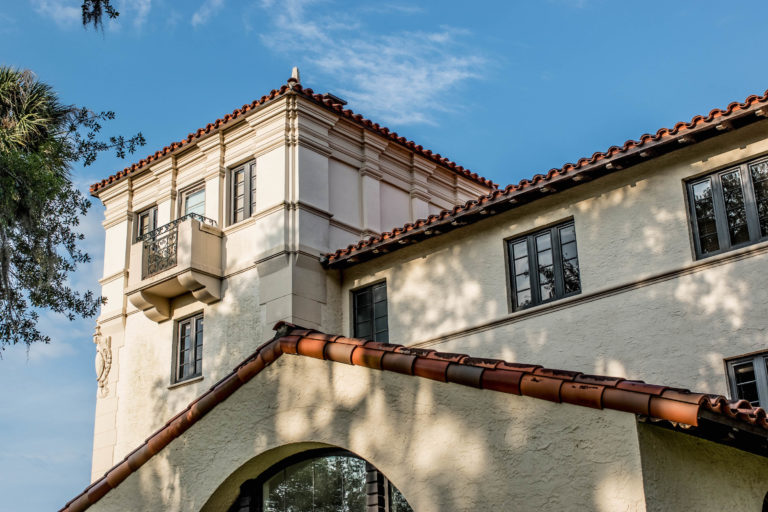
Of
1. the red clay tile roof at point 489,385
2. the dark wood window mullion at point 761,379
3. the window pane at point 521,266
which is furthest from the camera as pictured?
the window pane at point 521,266

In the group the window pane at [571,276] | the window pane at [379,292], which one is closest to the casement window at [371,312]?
the window pane at [379,292]

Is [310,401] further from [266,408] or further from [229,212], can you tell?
[229,212]

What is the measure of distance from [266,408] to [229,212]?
39.9 ft

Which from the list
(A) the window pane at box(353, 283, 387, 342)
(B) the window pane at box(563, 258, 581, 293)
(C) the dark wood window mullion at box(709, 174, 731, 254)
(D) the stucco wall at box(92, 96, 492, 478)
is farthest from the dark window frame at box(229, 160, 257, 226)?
(C) the dark wood window mullion at box(709, 174, 731, 254)

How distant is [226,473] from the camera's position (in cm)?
908

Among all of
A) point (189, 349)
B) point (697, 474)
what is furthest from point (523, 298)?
point (697, 474)

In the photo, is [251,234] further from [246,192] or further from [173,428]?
[173,428]

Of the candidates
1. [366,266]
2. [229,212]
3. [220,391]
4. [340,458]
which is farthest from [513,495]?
[229,212]

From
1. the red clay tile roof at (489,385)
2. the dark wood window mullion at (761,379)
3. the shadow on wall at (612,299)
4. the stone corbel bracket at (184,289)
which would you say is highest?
the stone corbel bracket at (184,289)

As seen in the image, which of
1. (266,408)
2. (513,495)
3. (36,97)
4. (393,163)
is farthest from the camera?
(393,163)

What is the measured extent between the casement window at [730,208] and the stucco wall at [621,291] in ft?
0.58

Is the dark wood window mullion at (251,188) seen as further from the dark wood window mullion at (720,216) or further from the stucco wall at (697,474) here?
the stucco wall at (697,474)

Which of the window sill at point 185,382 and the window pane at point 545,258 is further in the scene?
the window sill at point 185,382

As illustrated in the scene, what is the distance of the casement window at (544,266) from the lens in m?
15.5
